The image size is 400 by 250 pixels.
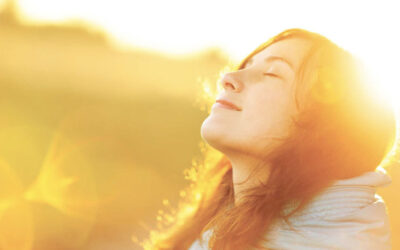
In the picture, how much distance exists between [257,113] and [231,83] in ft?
0.69

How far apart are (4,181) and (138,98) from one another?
3.61 metres

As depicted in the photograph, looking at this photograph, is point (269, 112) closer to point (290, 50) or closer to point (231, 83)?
point (231, 83)

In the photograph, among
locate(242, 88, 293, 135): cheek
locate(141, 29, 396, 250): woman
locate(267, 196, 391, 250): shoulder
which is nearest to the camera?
locate(267, 196, 391, 250): shoulder

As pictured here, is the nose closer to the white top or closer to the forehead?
the forehead

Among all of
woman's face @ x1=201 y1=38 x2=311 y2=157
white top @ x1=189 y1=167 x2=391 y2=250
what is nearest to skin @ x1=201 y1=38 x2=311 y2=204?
woman's face @ x1=201 y1=38 x2=311 y2=157

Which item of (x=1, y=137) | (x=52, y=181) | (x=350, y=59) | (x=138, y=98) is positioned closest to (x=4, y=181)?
(x=52, y=181)

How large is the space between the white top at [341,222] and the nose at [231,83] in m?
0.60

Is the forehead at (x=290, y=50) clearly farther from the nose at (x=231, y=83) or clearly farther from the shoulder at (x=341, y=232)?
the shoulder at (x=341, y=232)

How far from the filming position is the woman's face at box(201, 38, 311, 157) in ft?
5.75

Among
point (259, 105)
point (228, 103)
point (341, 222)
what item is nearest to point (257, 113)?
point (259, 105)

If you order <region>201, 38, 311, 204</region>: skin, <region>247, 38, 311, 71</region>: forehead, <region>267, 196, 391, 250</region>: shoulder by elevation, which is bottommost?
<region>267, 196, 391, 250</region>: shoulder

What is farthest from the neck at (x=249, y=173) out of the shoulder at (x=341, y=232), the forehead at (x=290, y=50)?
the forehead at (x=290, y=50)

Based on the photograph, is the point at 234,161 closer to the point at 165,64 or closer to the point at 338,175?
the point at 338,175

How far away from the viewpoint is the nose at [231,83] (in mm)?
1852
